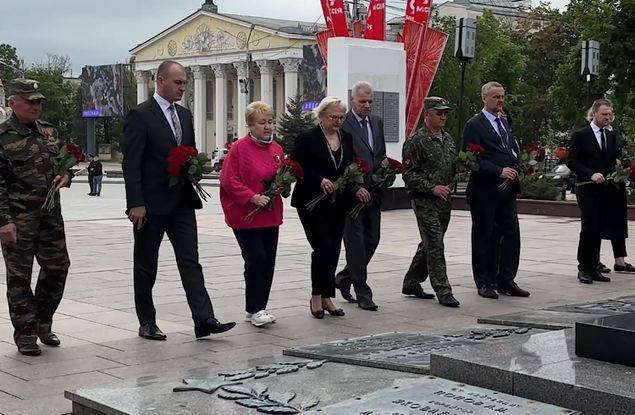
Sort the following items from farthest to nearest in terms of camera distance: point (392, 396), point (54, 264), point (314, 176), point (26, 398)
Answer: point (314, 176) → point (54, 264) → point (26, 398) → point (392, 396)

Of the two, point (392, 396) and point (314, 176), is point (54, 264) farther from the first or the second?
point (392, 396)

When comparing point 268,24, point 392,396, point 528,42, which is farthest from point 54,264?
point 268,24

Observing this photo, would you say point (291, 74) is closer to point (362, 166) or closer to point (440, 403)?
point (362, 166)

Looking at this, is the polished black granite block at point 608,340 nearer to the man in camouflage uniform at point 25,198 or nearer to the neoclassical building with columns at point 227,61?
the man in camouflage uniform at point 25,198

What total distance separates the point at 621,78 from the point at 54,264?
2517 cm

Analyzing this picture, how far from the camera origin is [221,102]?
8788cm

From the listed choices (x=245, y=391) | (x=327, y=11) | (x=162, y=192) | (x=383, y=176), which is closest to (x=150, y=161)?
(x=162, y=192)

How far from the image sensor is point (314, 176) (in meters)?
7.71

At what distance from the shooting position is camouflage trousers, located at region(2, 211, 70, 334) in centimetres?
646

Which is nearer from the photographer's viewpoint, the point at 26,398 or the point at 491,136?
the point at 26,398

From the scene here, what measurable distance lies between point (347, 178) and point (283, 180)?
602 millimetres

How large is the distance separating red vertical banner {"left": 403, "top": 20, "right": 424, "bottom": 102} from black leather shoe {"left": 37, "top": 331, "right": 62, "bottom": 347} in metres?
16.8

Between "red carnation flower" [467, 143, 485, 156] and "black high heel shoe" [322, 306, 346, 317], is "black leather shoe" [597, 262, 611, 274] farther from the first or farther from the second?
"black high heel shoe" [322, 306, 346, 317]

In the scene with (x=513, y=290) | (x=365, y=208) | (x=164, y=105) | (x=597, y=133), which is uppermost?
(x=164, y=105)
